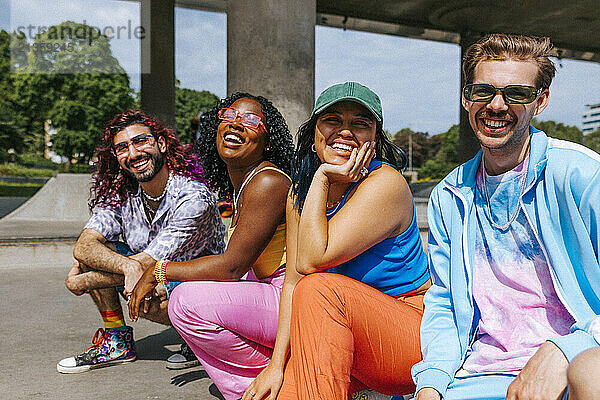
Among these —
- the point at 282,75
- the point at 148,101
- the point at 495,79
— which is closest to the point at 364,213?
the point at 495,79

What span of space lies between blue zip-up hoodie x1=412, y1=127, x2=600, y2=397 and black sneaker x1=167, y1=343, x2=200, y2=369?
2253 millimetres

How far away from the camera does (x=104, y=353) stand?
153 inches

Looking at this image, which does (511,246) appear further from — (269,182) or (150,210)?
(150,210)

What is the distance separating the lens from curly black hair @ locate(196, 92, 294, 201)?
339cm


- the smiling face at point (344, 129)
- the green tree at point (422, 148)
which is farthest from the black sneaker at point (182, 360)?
the green tree at point (422, 148)

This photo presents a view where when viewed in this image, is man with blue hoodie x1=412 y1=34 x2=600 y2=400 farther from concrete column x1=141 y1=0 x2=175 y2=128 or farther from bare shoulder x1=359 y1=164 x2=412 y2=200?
concrete column x1=141 y1=0 x2=175 y2=128

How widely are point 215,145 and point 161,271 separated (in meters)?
0.88

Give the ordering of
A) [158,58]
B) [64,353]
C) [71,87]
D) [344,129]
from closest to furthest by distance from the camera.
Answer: [344,129] < [64,353] < [158,58] < [71,87]

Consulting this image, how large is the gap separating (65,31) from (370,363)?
48.8m

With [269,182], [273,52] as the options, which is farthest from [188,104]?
[269,182]

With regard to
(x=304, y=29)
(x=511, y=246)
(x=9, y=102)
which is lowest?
(x=511, y=246)

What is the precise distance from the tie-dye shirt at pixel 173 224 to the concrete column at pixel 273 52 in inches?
166

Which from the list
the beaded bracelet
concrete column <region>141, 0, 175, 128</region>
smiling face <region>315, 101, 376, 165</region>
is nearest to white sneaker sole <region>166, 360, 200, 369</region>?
the beaded bracelet

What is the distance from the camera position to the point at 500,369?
1.85 m
